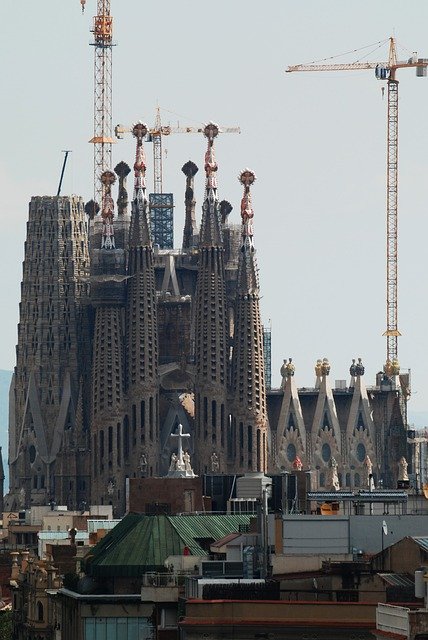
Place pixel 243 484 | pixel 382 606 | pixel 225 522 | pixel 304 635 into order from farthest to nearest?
pixel 243 484, pixel 225 522, pixel 304 635, pixel 382 606

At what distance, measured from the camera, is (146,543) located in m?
60.3

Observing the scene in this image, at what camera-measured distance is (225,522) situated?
66.3m

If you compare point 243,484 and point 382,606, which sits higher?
point 243,484

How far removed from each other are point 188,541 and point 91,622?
18.0ft

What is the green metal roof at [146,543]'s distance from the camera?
58.6 meters

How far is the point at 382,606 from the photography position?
3694cm

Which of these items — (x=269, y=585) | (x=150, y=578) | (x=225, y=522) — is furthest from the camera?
(x=225, y=522)

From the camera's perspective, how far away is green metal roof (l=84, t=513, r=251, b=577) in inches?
2307

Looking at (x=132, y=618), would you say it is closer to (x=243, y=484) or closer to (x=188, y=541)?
(x=188, y=541)

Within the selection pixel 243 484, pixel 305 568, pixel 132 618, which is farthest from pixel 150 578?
pixel 243 484

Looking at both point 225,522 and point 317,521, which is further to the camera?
point 225,522

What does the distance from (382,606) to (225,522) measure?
29454 mm

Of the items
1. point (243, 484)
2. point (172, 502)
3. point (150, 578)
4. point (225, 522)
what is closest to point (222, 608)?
point (150, 578)

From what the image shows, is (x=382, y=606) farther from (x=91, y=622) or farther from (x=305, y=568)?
(x=91, y=622)
